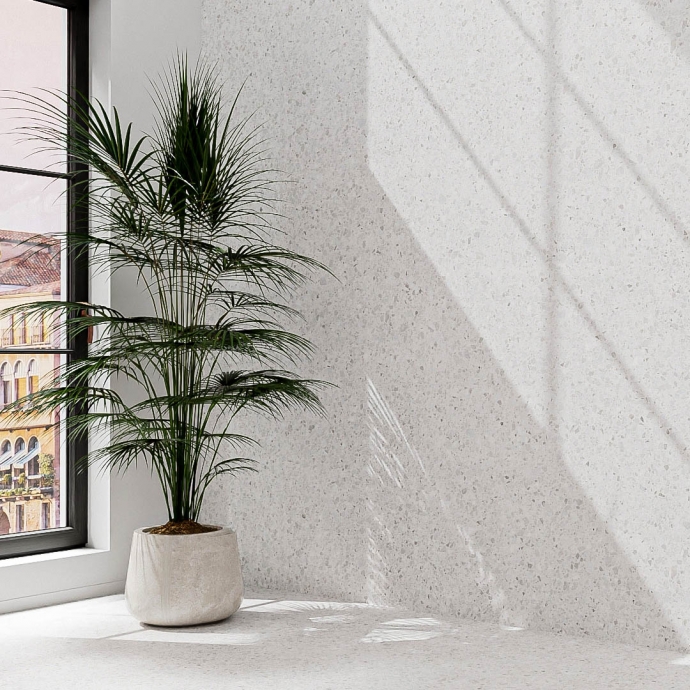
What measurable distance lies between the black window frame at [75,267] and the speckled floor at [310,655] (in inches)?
11.2

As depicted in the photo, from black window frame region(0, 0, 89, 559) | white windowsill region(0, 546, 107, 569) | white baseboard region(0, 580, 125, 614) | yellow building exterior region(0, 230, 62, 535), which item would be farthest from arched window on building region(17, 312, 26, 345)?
white baseboard region(0, 580, 125, 614)

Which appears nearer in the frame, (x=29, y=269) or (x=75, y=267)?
(x=29, y=269)

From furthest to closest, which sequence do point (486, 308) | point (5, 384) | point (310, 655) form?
point (5, 384) < point (486, 308) < point (310, 655)

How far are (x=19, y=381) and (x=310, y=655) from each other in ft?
4.31

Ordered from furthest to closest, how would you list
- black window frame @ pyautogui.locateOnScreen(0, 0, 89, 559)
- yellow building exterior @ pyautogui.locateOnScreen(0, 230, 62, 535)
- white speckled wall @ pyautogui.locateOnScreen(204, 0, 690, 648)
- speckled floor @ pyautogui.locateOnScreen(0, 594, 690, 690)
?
black window frame @ pyautogui.locateOnScreen(0, 0, 89, 559) → yellow building exterior @ pyautogui.locateOnScreen(0, 230, 62, 535) → white speckled wall @ pyautogui.locateOnScreen(204, 0, 690, 648) → speckled floor @ pyautogui.locateOnScreen(0, 594, 690, 690)

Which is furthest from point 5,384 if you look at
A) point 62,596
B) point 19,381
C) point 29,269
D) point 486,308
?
point 486,308

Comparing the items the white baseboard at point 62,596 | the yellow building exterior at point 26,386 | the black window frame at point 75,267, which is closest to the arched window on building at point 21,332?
the yellow building exterior at point 26,386

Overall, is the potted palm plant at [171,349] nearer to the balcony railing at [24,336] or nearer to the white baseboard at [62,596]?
the balcony railing at [24,336]

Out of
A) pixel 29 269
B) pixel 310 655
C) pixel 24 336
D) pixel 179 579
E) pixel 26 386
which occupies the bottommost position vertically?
pixel 310 655

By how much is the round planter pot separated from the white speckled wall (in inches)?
21.1

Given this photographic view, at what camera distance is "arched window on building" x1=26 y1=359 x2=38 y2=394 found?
9.91ft

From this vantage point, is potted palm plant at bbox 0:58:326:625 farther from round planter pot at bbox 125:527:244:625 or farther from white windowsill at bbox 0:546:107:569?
white windowsill at bbox 0:546:107:569

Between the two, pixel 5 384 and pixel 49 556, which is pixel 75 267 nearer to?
pixel 5 384

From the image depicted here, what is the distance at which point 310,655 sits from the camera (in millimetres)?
2428
